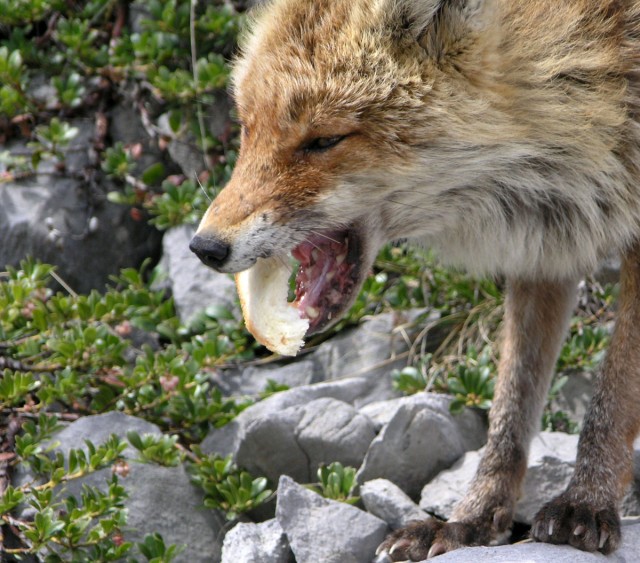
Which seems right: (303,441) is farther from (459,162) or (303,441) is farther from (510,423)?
(459,162)

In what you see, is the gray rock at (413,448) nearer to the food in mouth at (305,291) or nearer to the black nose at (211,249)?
the food in mouth at (305,291)

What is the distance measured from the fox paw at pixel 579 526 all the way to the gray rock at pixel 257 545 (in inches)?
41.4

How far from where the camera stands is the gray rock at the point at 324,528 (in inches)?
163

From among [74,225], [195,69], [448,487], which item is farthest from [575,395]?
[74,225]

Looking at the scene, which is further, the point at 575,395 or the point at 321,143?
the point at 575,395

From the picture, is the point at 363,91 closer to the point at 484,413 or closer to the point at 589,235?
the point at 589,235

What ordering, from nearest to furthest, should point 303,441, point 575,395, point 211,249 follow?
point 211,249 → point 303,441 → point 575,395

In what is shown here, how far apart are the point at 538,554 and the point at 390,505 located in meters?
0.88

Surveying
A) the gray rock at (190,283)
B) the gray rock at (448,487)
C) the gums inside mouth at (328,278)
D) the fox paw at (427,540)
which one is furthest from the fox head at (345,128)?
the gray rock at (190,283)

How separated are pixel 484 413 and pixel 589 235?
1.50 m

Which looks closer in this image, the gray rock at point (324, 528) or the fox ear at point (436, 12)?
the fox ear at point (436, 12)

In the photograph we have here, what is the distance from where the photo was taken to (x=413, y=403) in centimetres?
488

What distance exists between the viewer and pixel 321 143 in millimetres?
3695

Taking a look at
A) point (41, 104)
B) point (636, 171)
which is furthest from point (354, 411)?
point (41, 104)
